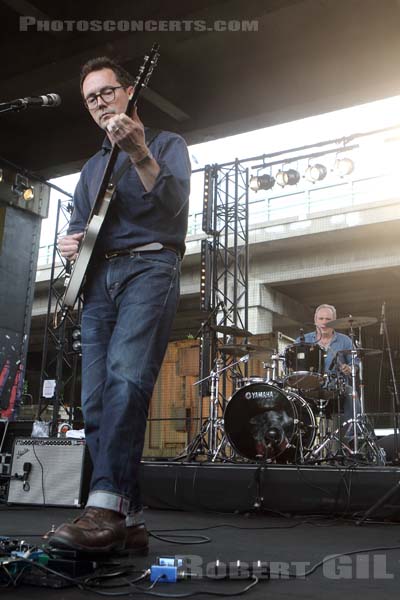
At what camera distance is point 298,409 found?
6.27 m

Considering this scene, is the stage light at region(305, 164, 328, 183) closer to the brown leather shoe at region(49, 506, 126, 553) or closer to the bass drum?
the bass drum

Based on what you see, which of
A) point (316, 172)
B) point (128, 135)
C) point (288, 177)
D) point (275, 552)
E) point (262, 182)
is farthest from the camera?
point (262, 182)

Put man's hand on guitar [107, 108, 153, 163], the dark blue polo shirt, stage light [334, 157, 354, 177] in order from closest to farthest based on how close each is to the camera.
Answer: man's hand on guitar [107, 108, 153, 163] < the dark blue polo shirt < stage light [334, 157, 354, 177]

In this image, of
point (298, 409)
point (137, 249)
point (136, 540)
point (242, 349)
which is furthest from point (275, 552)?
point (242, 349)

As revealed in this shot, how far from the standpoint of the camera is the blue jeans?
192 cm

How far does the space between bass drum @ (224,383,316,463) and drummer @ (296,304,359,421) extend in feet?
2.69

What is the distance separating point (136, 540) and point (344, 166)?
31.3 ft

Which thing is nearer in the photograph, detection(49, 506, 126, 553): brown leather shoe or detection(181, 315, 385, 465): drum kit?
detection(49, 506, 126, 553): brown leather shoe

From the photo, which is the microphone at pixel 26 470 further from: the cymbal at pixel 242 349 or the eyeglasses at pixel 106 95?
the eyeglasses at pixel 106 95

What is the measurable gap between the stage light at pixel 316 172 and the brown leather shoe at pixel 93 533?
386 inches

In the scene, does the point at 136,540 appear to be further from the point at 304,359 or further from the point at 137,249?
the point at 304,359

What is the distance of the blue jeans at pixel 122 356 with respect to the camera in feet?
6.31

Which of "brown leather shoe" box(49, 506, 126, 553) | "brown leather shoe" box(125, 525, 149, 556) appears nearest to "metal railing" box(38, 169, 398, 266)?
"brown leather shoe" box(125, 525, 149, 556)

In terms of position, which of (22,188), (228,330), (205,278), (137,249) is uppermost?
(22,188)
